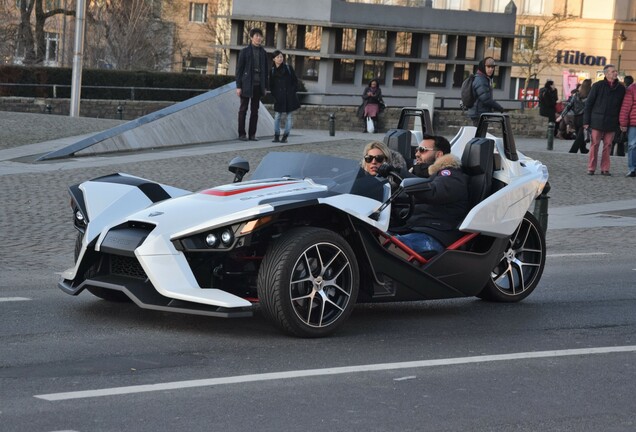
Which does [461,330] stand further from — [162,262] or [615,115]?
[615,115]

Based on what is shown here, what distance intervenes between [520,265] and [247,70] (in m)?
14.4

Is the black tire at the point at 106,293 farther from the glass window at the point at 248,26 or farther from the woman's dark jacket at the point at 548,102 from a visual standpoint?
the glass window at the point at 248,26

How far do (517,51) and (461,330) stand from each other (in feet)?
212

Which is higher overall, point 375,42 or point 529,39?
point 529,39

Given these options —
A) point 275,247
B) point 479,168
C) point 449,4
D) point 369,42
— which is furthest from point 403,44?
point 275,247

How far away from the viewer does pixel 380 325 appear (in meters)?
8.45

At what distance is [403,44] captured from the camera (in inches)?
1891

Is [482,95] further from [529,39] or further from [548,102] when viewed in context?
[529,39]

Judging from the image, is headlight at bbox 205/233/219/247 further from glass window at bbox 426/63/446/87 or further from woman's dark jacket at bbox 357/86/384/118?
glass window at bbox 426/63/446/87

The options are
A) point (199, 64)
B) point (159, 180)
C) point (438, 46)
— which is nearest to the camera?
point (159, 180)

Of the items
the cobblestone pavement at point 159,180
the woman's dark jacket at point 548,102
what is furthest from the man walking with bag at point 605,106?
the woman's dark jacket at point 548,102

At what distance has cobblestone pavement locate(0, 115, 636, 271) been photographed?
12.1 metres

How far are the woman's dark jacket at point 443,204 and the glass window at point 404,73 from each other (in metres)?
39.0

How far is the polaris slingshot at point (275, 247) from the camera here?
7.41 m
